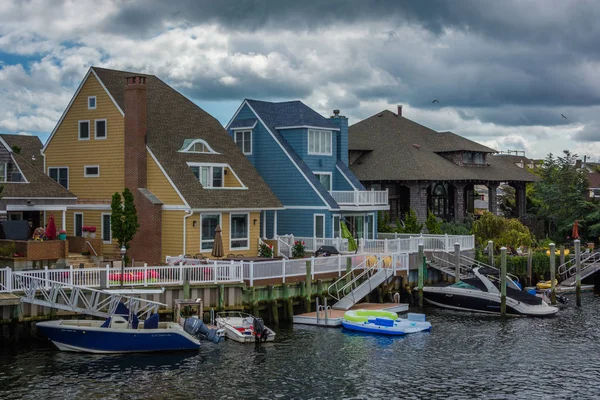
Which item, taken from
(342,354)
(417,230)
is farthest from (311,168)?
(342,354)

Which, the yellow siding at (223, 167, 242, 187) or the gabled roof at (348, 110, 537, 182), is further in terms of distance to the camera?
the gabled roof at (348, 110, 537, 182)

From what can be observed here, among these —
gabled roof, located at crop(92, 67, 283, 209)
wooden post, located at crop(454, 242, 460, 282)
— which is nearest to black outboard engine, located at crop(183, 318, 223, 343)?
gabled roof, located at crop(92, 67, 283, 209)

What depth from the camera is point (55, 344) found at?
3244 cm

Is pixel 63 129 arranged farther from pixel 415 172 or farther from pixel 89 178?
pixel 415 172

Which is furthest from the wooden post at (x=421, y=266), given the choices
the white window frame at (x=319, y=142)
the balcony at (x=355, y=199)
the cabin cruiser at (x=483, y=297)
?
the white window frame at (x=319, y=142)

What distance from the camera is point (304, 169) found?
53.2 metres

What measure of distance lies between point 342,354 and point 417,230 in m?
27.3

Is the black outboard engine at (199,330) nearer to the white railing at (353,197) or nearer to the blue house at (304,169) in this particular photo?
the blue house at (304,169)

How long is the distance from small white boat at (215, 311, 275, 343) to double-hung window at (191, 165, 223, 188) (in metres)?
13.5

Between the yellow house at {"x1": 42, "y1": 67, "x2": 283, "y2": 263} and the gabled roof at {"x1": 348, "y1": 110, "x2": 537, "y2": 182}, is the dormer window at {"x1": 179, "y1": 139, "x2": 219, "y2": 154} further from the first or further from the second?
the gabled roof at {"x1": 348, "y1": 110, "x2": 537, "y2": 182}

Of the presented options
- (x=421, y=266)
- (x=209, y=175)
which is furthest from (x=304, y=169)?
(x=421, y=266)

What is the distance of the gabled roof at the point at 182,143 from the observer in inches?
1813

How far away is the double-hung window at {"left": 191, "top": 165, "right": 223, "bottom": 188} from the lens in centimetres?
4806

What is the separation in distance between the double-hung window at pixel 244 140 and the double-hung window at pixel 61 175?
11.6 m
